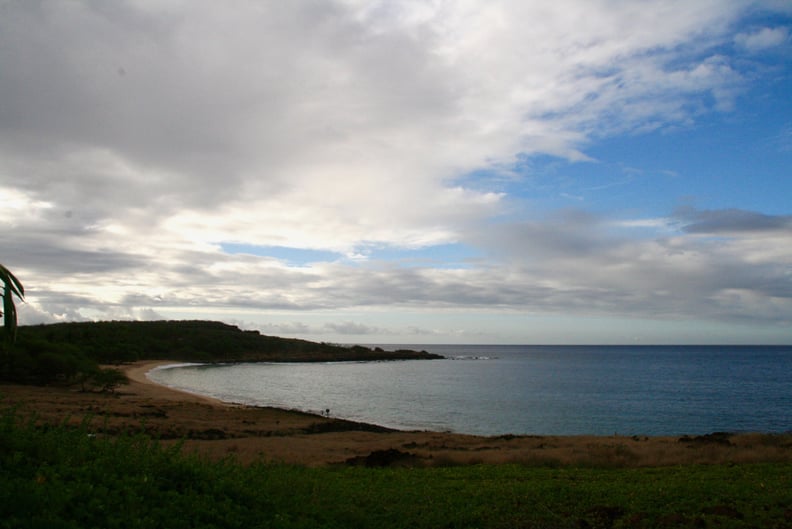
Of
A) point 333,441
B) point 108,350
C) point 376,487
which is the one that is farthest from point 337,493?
point 108,350

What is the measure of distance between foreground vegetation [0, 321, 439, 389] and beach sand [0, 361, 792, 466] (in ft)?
11.1

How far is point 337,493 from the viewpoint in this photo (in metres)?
12.4

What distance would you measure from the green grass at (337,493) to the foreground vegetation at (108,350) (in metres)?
3.10

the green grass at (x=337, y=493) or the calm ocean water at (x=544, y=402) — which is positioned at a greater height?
the green grass at (x=337, y=493)

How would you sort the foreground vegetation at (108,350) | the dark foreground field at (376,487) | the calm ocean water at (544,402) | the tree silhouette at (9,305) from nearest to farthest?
the tree silhouette at (9,305) → the dark foreground field at (376,487) → the calm ocean water at (544,402) → the foreground vegetation at (108,350)

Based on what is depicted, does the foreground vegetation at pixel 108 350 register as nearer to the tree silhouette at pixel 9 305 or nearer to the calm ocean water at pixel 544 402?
the tree silhouette at pixel 9 305

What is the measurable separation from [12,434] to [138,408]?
110 ft

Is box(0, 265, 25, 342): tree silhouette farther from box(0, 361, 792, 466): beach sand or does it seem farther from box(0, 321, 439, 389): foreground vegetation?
box(0, 361, 792, 466): beach sand

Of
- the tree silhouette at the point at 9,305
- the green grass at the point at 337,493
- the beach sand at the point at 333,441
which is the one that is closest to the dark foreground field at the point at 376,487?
the green grass at the point at 337,493

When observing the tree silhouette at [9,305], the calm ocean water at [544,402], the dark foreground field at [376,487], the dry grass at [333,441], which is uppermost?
the tree silhouette at [9,305]

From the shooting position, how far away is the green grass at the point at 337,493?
755 cm

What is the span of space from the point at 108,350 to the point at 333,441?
80.4m

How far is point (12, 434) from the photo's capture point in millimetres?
8867

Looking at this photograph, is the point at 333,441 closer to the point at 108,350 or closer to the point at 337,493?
the point at 337,493
